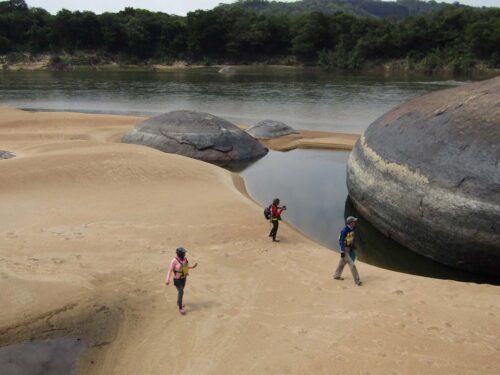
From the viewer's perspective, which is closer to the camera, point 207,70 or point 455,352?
point 455,352

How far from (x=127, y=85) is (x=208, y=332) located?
2122 inches

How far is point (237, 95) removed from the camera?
48.5 metres

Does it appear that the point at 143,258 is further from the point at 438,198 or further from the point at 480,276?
the point at 480,276

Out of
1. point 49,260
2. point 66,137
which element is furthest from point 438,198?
point 66,137

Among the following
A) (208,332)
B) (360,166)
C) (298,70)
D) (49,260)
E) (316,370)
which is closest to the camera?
(316,370)

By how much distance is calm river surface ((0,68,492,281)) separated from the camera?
48.5ft

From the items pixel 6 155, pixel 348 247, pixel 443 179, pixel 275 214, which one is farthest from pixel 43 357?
pixel 6 155

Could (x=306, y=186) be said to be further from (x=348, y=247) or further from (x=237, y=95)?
(x=237, y=95)

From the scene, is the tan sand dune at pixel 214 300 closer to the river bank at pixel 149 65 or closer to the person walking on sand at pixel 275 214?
the person walking on sand at pixel 275 214

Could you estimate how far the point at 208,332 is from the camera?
799cm

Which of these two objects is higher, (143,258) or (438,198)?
(438,198)

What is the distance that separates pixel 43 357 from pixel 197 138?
53.1ft

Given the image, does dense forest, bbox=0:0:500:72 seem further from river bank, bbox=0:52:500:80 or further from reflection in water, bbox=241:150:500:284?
reflection in water, bbox=241:150:500:284

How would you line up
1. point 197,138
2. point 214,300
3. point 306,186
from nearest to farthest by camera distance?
point 214,300 < point 306,186 < point 197,138
